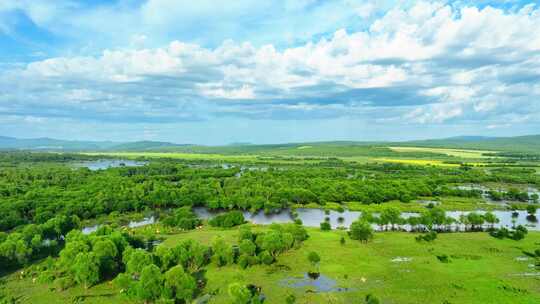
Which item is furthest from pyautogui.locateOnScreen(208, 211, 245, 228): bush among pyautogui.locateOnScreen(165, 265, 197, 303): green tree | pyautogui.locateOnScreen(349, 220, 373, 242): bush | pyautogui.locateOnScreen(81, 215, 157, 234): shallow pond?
pyautogui.locateOnScreen(165, 265, 197, 303): green tree

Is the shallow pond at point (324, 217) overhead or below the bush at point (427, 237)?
below

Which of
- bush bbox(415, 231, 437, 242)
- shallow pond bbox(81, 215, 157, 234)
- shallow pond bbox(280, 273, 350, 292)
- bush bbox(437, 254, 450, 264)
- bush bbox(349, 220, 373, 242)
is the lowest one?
shallow pond bbox(81, 215, 157, 234)

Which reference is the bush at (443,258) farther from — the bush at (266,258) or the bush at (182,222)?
the bush at (182,222)

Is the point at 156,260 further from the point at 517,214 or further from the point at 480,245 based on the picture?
the point at 517,214

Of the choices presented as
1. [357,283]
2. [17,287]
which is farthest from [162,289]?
[357,283]

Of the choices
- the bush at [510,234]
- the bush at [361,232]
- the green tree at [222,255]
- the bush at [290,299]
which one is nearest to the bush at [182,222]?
the green tree at [222,255]

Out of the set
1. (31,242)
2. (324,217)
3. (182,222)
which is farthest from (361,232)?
(31,242)

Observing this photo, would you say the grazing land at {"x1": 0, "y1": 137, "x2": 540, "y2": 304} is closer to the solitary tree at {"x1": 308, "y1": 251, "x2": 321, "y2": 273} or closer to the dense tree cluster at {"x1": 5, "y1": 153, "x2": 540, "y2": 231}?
A: the solitary tree at {"x1": 308, "y1": 251, "x2": 321, "y2": 273}

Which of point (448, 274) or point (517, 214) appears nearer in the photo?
point (448, 274)
